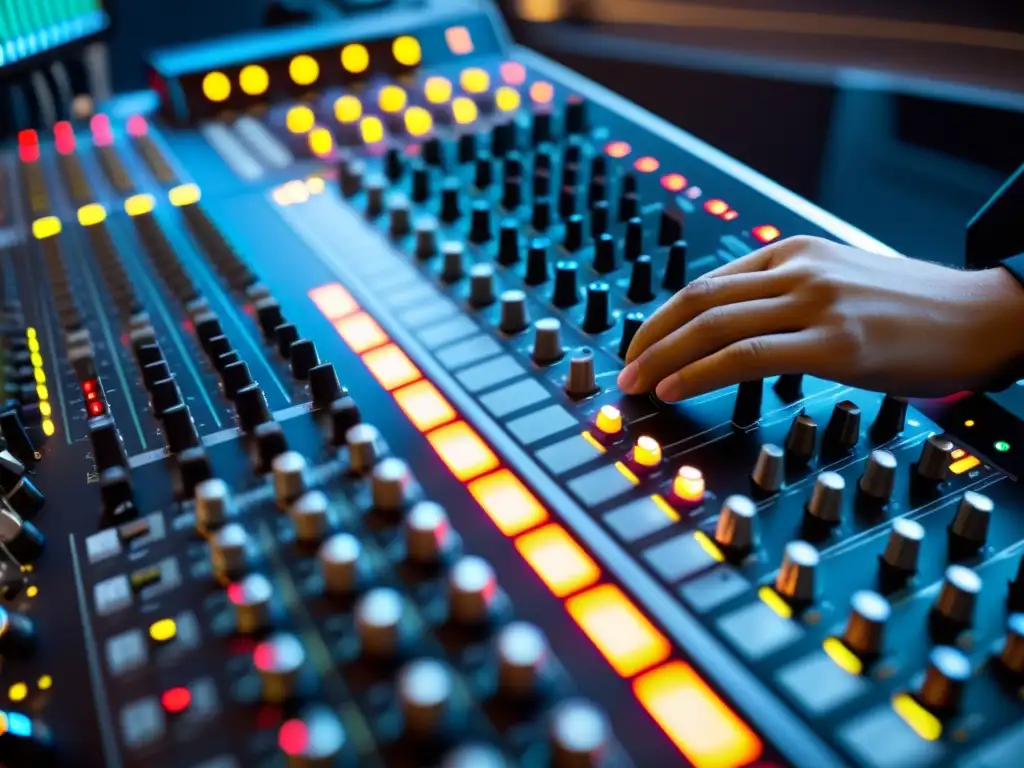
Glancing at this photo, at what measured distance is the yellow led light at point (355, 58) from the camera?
4.67ft

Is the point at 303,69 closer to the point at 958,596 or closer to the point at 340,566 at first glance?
the point at 340,566

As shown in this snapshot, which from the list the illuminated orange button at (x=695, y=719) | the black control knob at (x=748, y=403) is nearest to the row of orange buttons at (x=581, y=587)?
the illuminated orange button at (x=695, y=719)

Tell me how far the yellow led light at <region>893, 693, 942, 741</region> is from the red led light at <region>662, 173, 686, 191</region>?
0.70m

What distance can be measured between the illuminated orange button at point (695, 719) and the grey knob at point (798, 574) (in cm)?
9

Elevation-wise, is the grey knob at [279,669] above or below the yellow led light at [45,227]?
below

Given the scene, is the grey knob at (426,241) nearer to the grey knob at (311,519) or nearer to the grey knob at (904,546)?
the grey knob at (311,519)

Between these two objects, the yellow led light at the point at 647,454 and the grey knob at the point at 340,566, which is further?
the yellow led light at the point at 647,454

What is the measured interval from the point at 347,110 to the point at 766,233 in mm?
689

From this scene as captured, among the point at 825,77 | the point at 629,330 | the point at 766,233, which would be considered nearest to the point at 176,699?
the point at 629,330

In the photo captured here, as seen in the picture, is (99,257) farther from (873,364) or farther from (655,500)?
(873,364)

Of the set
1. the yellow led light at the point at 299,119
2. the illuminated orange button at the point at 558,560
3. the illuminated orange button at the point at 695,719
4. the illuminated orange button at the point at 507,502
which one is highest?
the yellow led light at the point at 299,119

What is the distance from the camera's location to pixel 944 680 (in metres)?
0.49

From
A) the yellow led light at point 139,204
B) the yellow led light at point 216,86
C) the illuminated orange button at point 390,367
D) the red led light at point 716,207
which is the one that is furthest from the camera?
the yellow led light at point 216,86

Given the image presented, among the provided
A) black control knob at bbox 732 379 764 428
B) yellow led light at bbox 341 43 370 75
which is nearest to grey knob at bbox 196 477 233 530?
black control knob at bbox 732 379 764 428
